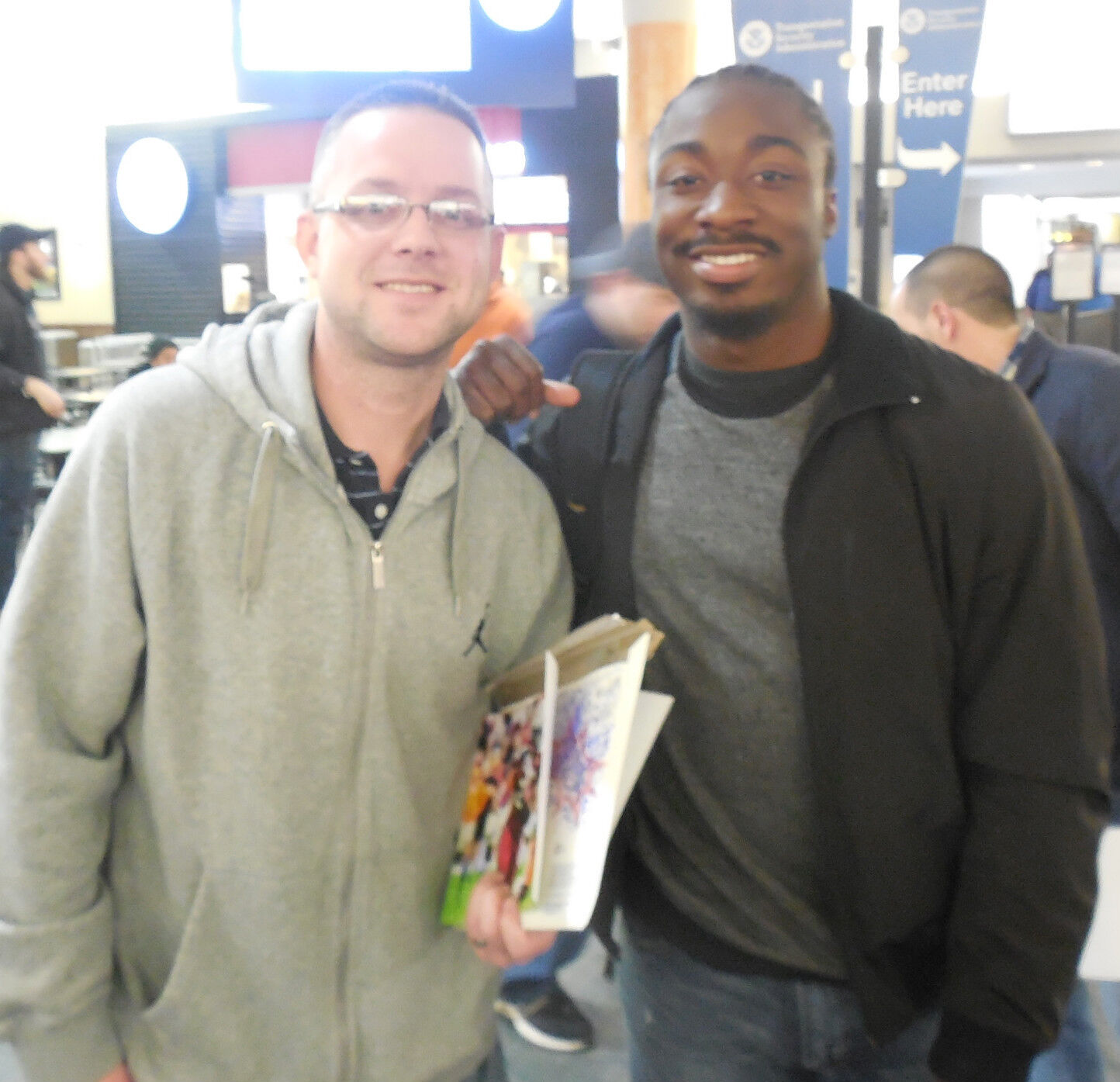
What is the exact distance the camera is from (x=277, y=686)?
1234 millimetres

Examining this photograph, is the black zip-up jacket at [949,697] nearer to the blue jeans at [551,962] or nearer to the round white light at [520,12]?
the blue jeans at [551,962]

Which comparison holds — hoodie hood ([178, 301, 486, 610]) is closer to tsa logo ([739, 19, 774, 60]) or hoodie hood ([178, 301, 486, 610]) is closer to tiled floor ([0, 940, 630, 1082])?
tiled floor ([0, 940, 630, 1082])

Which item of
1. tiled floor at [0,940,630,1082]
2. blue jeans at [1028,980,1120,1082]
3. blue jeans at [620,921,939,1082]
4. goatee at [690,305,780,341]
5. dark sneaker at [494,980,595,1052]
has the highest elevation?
goatee at [690,305,780,341]

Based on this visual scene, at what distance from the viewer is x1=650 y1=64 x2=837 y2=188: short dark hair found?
1.36 metres

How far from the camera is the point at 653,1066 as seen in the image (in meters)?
1.49

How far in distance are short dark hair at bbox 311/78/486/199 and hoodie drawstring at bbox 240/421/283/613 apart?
365 mm

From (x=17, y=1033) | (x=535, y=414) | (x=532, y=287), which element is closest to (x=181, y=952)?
(x=17, y=1033)

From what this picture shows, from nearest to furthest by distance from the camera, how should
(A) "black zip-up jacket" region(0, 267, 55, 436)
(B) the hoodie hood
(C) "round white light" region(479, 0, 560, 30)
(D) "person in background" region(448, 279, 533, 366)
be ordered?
(B) the hoodie hood → (D) "person in background" region(448, 279, 533, 366) → (C) "round white light" region(479, 0, 560, 30) → (A) "black zip-up jacket" region(0, 267, 55, 436)

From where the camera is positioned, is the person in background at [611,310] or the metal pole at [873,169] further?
the metal pole at [873,169]

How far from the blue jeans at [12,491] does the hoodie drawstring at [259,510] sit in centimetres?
409

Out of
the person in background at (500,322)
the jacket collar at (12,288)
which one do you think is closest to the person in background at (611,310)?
the person in background at (500,322)

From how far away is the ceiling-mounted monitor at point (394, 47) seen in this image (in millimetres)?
3613

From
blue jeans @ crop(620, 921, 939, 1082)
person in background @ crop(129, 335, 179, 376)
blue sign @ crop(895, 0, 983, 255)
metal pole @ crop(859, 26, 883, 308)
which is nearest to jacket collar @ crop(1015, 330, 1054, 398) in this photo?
metal pole @ crop(859, 26, 883, 308)

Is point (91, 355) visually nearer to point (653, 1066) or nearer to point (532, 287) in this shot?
point (532, 287)
